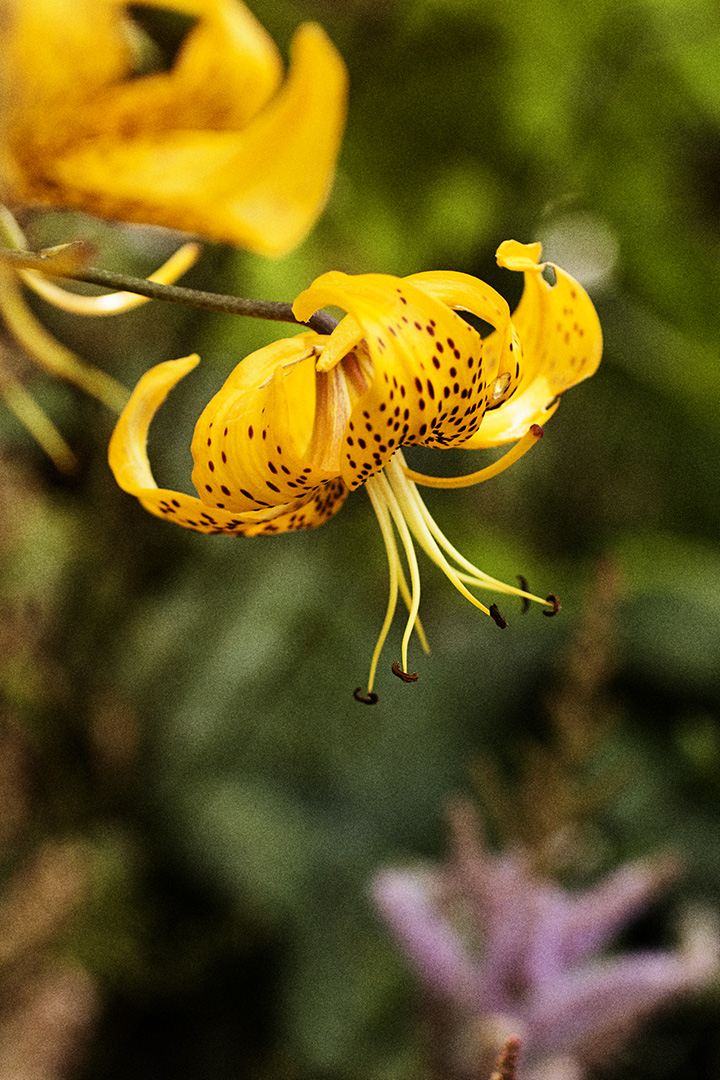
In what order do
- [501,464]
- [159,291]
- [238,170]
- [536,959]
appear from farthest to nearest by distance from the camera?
[536,959]
[238,170]
[501,464]
[159,291]

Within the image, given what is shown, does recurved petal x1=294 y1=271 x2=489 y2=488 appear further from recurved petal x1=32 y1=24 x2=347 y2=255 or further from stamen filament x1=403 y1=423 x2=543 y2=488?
recurved petal x1=32 y1=24 x2=347 y2=255

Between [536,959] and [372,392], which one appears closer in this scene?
[372,392]

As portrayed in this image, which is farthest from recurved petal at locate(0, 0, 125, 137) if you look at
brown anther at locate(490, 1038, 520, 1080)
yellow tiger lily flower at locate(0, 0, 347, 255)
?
brown anther at locate(490, 1038, 520, 1080)

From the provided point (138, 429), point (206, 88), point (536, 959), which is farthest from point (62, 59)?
point (536, 959)

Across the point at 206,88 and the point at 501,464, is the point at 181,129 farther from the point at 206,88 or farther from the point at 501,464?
the point at 501,464

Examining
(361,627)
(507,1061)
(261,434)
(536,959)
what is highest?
(261,434)

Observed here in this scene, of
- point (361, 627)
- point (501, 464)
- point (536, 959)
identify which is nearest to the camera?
point (501, 464)

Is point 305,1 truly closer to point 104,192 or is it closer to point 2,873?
point 104,192
